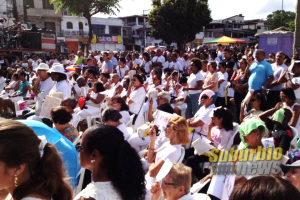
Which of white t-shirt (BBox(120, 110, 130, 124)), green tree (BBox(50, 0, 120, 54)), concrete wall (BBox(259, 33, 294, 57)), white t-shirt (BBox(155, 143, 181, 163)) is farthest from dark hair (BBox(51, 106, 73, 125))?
green tree (BBox(50, 0, 120, 54))

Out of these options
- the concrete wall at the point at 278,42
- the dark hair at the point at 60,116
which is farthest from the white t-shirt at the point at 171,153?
the concrete wall at the point at 278,42

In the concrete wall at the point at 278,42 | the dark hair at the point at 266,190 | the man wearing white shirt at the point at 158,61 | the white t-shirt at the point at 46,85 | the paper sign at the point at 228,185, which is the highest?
the concrete wall at the point at 278,42

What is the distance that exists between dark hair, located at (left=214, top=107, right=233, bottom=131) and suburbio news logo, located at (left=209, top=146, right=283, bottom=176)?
79 cm

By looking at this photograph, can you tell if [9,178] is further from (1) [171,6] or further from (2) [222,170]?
(1) [171,6]

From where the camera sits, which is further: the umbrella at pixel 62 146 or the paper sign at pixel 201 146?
the paper sign at pixel 201 146

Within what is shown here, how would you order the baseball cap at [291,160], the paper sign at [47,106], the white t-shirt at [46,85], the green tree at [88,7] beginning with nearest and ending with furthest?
1. the baseball cap at [291,160]
2. the paper sign at [47,106]
3. the white t-shirt at [46,85]
4. the green tree at [88,7]

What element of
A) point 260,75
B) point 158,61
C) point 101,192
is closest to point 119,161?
point 101,192

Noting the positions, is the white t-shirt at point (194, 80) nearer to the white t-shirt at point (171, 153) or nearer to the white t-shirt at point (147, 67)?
the white t-shirt at point (171, 153)

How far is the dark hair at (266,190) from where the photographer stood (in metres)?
1.18

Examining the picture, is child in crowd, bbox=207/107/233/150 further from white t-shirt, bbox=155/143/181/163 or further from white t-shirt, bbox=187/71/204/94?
white t-shirt, bbox=187/71/204/94

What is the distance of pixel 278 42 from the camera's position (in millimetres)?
12539

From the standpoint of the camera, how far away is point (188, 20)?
27562mm

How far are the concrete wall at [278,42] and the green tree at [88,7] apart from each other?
13429mm

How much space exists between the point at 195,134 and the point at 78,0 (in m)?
20.8
